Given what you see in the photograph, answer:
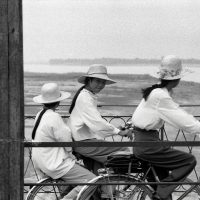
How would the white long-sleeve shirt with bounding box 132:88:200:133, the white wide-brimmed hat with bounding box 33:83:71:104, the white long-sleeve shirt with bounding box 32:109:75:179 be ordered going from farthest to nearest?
the white wide-brimmed hat with bounding box 33:83:71:104 < the white long-sleeve shirt with bounding box 32:109:75:179 < the white long-sleeve shirt with bounding box 132:88:200:133

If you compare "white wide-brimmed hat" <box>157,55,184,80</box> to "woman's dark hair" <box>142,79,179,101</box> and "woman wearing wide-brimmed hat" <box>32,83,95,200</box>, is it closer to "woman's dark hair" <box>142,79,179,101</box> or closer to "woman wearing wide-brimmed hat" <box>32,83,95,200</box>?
"woman's dark hair" <box>142,79,179,101</box>

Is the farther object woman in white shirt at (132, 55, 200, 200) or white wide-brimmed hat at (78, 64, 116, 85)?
white wide-brimmed hat at (78, 64, 116, 85)

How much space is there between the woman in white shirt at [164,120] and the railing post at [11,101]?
47.1 inches

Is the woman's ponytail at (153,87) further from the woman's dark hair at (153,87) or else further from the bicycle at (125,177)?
the bicycle at (125,177)

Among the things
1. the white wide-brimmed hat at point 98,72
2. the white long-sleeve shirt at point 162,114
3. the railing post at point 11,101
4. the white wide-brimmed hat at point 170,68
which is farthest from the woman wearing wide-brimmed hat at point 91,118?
the railing post at point 11,101

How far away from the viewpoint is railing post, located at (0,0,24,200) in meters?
3.19

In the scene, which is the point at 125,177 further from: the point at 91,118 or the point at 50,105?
the point at 50,105

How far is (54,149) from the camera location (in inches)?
169

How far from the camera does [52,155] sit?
4.28m

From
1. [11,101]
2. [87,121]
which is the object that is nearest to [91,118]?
[87,121]

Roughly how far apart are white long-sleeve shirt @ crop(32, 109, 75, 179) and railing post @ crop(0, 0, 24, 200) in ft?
3.08

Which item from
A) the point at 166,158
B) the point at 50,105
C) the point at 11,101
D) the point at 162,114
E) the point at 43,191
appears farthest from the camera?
the point at 43,191

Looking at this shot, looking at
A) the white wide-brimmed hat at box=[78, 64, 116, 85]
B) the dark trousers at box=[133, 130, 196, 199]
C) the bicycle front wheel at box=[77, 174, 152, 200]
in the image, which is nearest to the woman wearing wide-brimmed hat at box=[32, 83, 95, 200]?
the bicycle front wheel at box=[77, 174, 152, 200]

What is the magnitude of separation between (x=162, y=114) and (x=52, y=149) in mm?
851
